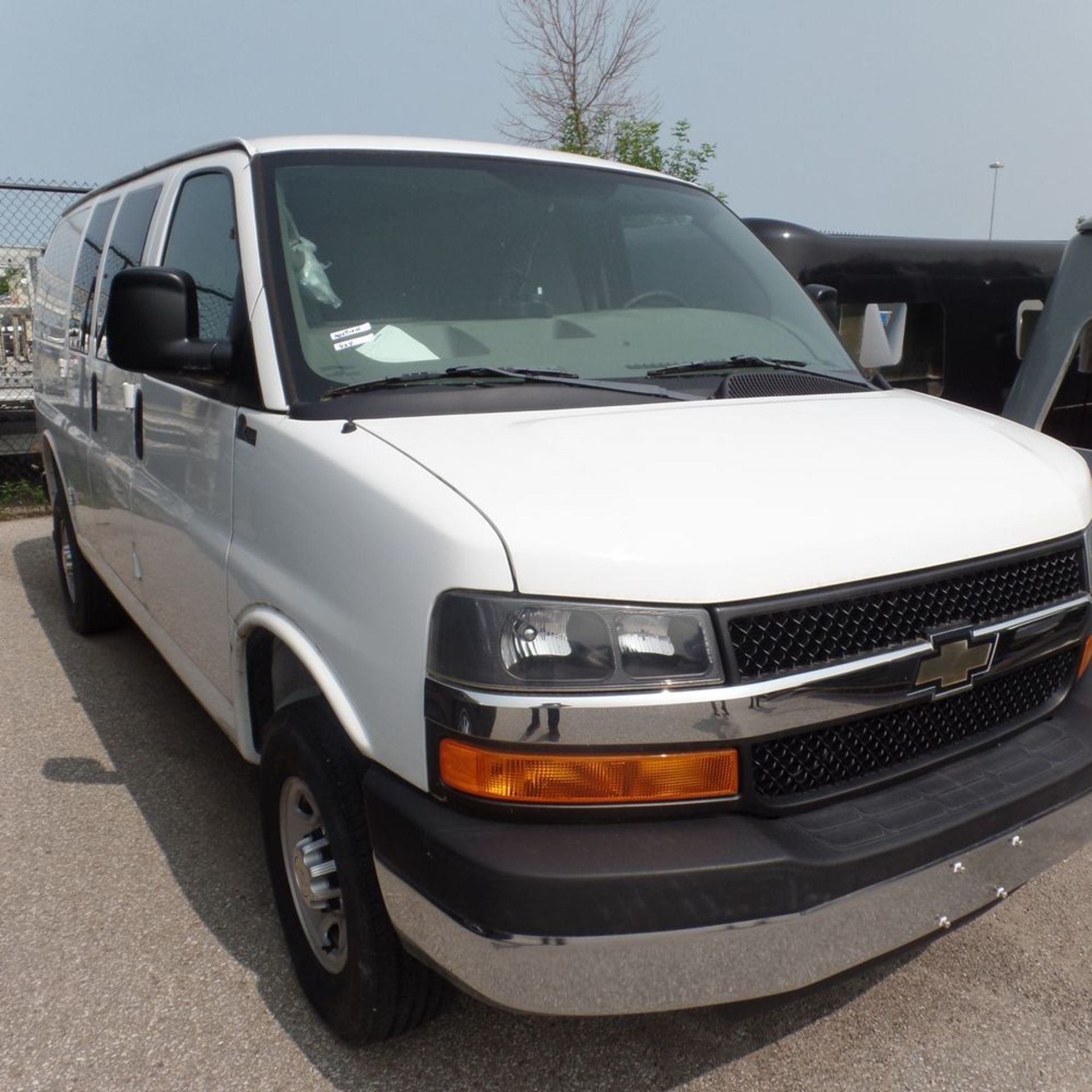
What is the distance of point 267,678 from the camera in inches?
117

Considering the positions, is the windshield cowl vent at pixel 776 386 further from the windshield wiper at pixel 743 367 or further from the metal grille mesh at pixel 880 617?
the metal grille mesh at pixel 880 617

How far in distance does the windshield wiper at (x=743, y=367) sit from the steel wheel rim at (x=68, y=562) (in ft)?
11.9

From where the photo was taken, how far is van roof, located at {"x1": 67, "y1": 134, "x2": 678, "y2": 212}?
3.20m

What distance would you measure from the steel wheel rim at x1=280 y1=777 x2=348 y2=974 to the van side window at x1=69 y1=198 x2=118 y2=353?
2.72m

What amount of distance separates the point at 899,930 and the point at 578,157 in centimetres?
267

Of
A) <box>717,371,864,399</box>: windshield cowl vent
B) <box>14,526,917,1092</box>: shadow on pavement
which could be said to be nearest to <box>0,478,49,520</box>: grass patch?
<box>14,526,917,1092</box>: shadow on pavement

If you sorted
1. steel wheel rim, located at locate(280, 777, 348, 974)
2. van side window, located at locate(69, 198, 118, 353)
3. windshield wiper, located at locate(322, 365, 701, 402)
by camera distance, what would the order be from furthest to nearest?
van side window, located at locate(69, 198, 118, 353) → windshield wiper, located at locate(322, 365, 701, 402) → steel wheel rim, located at locate(280, 777, 348, 974)

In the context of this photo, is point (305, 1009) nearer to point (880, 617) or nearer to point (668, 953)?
point (668, 953)

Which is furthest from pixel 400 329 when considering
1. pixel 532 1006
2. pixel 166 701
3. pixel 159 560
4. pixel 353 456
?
pixel 166 701

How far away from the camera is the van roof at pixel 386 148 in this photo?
126 inches

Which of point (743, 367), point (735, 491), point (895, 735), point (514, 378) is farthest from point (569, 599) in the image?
point (743, 367)

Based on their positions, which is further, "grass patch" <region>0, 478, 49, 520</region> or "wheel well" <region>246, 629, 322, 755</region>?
"grass patch" <region>0, 478, 49, 520</region>

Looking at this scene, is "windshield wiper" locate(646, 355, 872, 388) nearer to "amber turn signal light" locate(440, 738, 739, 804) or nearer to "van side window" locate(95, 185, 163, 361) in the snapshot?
"amber turn signal light" locate(440, 738, 739, 804)

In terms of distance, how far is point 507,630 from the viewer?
6.56 ft
